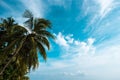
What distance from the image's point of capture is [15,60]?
32.3 meters

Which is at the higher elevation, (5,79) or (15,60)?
(15,60)

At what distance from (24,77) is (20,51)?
34.6 feet

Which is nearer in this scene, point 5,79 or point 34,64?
point 34,64

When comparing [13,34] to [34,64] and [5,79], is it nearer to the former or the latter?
[34,64]

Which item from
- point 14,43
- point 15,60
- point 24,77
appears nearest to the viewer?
point 14,43

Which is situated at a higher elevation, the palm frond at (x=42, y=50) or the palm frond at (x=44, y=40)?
the palm frond at (x=44, y=40)

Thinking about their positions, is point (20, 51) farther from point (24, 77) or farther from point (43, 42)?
point (24, 77)

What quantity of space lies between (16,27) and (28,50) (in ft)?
9.91

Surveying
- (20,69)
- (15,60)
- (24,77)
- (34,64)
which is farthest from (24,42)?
(24,77)

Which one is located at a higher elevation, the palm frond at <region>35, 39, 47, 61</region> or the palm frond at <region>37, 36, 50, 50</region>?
the palm frond at <region>37, 36, 50, 50</region>

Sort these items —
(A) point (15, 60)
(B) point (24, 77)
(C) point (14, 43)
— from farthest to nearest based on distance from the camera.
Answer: (B) point (24, 77) < (A) point (15, 60) < (C) point (14, 43)

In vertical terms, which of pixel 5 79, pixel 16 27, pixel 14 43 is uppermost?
pixel 16 27

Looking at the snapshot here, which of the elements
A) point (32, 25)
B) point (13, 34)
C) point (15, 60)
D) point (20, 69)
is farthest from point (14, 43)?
point (20, 69)

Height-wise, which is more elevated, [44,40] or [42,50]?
[44,40]
